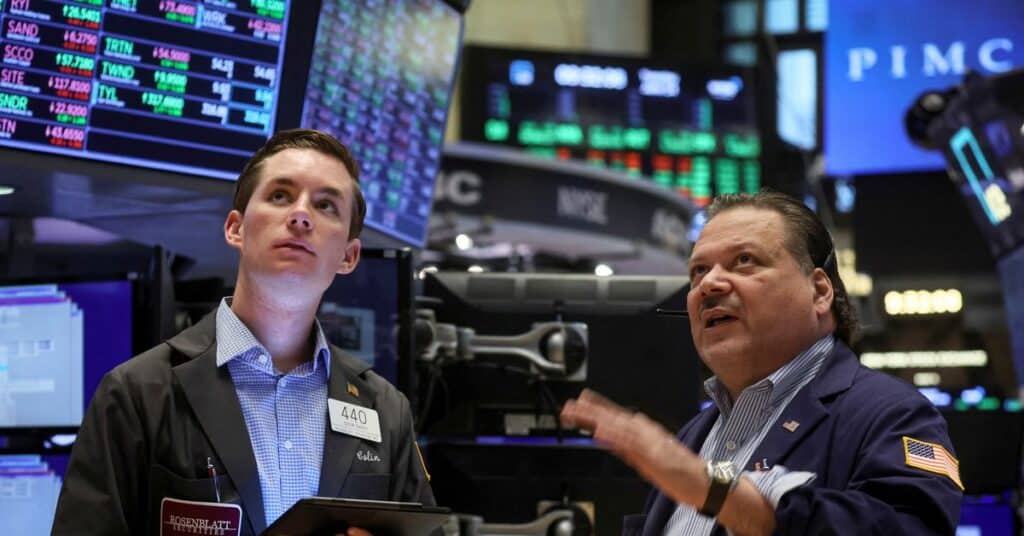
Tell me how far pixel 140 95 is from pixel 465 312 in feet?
3.42

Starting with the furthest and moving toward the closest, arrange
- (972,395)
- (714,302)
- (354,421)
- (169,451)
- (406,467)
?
(972,395), (406,467), (354,421), (714,302), (169,451)

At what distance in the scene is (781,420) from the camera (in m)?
2.31

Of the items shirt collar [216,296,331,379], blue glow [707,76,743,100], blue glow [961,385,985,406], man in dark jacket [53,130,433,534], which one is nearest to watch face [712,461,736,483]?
man in dark jacket [53,130,433,534]

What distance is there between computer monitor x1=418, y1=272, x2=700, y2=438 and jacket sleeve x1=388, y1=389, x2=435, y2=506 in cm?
84

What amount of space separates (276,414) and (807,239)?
998 mm

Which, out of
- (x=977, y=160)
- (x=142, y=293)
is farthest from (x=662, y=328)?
(x=977, y=160)

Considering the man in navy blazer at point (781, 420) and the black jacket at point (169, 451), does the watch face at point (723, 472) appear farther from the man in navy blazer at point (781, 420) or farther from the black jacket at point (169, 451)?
the black jacket at point (169, 451)

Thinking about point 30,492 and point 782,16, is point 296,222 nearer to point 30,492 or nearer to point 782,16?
point 30,492

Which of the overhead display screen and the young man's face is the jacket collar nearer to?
the young man's face

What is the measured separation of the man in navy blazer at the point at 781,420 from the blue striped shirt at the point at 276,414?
0.52 m

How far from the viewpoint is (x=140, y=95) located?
12.0 ft

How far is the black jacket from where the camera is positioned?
7.22 ft

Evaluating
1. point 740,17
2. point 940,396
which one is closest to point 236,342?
point 940,396

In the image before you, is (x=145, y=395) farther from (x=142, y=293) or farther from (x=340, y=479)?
(x=142, y=293)
